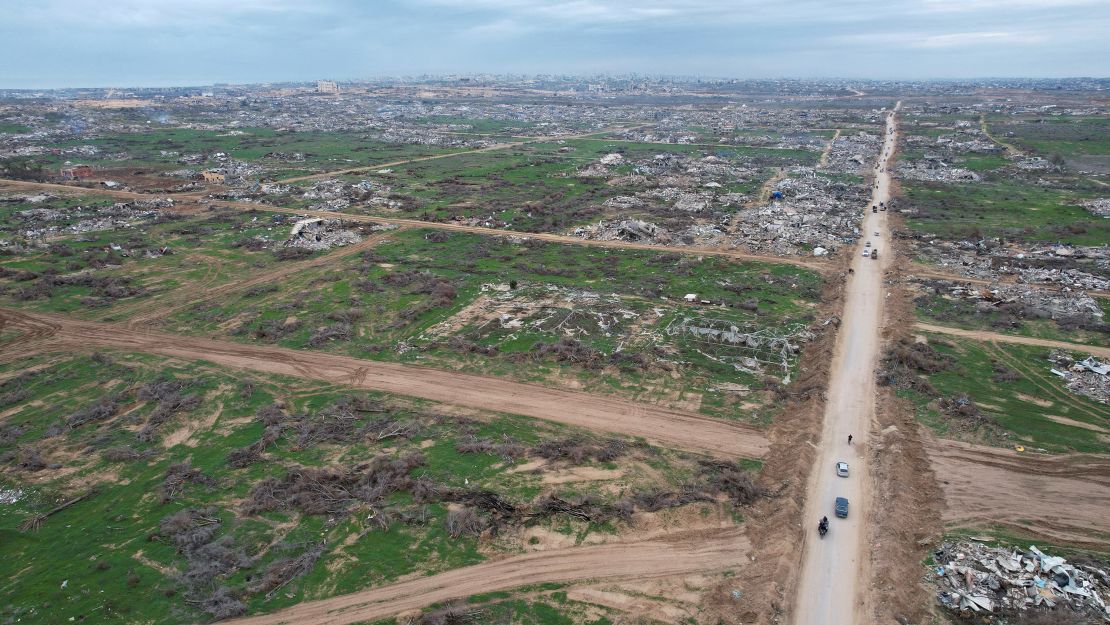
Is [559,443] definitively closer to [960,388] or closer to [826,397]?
[826,397]

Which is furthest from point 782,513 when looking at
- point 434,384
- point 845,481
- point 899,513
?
point 434,384

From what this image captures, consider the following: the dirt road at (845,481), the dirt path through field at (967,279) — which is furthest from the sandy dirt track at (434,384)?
the dirt path through field at (967,279)

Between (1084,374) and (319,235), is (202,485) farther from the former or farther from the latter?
(1084,374)

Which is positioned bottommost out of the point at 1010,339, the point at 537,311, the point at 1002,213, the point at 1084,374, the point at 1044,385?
the point at 1044,385

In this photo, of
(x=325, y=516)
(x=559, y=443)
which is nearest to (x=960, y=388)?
(x=559, y=443)

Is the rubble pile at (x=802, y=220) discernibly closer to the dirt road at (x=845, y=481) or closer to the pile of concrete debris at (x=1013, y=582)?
the dirt road at (x=845, y=481)
